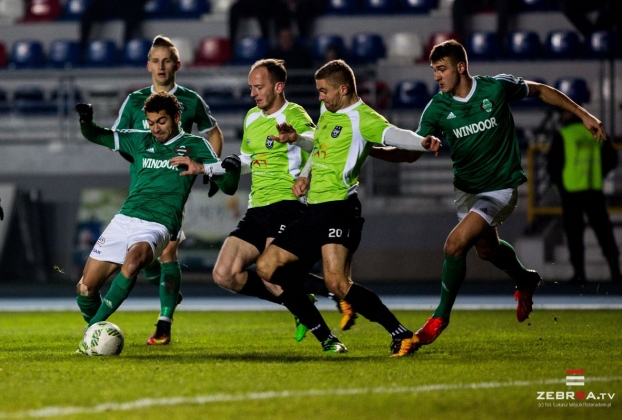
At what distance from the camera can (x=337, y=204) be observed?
7.19m

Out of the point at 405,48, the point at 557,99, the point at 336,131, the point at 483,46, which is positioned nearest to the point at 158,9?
the point at 405,48

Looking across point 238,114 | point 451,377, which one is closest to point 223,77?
point 238,114

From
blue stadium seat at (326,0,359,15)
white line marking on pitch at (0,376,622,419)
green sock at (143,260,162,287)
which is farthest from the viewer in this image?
blue stadium seat at (326,0,359,15)

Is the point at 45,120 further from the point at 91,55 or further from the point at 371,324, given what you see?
the point at 371,324

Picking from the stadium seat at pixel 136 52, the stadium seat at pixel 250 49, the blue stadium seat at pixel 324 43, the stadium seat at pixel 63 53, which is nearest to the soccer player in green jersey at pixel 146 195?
the blue stadium seat at pixel 324 43

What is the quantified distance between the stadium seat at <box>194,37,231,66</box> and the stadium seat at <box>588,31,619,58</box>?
21.6ft

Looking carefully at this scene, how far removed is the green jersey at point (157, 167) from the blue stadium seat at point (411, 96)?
1102 cm

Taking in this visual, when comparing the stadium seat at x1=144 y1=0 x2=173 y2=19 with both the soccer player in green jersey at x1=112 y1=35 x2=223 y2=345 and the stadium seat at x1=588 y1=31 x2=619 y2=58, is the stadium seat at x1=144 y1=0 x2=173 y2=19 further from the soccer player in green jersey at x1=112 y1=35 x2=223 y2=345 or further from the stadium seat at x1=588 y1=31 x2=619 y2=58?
the soccer player in green jersey at x1=112 y1=35 x2=223 y2=345

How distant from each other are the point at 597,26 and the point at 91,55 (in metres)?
9.31

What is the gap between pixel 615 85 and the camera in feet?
62.8

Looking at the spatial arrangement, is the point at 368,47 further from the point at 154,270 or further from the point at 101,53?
the point at 154,270

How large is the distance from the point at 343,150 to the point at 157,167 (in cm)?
138

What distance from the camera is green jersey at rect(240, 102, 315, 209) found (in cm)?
793

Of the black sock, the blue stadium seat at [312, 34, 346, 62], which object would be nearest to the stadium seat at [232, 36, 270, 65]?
the blue stadium seat at [312, 34, 346, 62]
